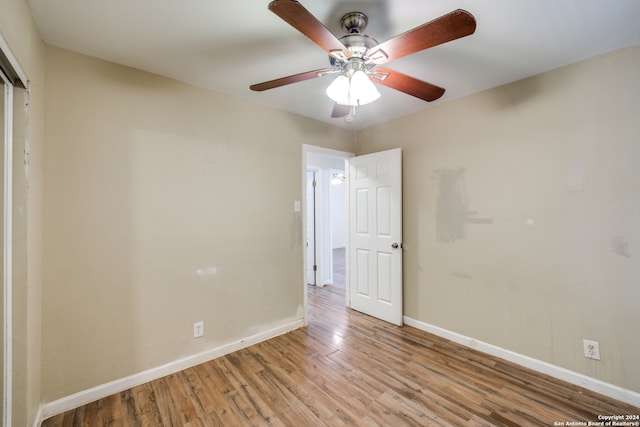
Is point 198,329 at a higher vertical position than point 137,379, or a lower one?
higher

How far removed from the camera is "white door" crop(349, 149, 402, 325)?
116 inches

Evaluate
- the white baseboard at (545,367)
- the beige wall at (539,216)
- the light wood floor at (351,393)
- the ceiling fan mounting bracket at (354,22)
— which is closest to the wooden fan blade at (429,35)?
the ceiling fan mounting bracket at (354,22)

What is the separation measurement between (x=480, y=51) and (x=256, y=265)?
253cm

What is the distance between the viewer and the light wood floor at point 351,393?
1654 mm

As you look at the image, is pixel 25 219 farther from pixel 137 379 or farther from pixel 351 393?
pixel 351 393

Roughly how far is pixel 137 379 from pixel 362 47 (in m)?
2.74

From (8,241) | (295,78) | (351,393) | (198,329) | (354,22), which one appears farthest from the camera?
(198,329)

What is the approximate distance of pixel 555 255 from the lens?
2.05 metres

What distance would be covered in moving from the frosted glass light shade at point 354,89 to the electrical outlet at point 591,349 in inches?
91.8

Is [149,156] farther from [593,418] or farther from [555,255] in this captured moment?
[593,418]

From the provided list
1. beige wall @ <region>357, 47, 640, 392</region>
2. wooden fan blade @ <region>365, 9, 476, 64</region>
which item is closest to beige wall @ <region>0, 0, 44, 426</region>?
wooden fan blade @ <region>365, 9, 476, 64</region>

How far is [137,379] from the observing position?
198 centimetres

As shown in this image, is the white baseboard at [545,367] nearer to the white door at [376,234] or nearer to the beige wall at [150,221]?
the white door at [376,234]

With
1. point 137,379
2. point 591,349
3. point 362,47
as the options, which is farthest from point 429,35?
point 137,379
